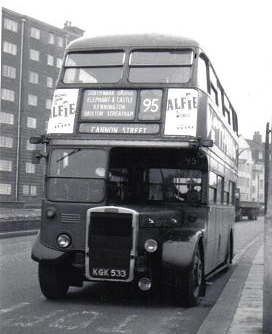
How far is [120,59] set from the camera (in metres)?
9.70

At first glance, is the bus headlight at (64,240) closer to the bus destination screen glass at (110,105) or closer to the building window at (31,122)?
the bus destination screen glass at (110,105)

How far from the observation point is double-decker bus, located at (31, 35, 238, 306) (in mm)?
8602

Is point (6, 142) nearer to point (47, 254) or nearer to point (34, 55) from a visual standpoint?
point (34, 55)

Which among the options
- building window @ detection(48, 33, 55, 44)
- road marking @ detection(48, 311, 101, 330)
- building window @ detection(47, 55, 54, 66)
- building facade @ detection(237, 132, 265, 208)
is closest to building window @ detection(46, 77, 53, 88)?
building window @ detection(47, 55, 54, 66)

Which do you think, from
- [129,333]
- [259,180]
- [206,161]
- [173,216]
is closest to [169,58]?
[206,161]

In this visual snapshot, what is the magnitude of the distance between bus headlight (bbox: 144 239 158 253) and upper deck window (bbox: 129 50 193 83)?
7.98ft

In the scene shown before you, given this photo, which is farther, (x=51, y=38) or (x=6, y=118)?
(x=51, y=38)

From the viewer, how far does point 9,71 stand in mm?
77875

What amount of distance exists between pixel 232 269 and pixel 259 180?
410 feet

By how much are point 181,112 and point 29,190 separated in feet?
237

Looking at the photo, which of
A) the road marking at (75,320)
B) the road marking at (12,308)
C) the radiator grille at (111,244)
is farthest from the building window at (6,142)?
the road marking at (75,320)

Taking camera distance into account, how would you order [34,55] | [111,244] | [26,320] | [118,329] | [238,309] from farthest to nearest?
1. [34,55]
2. [111,244]
3. [238,309]
4. [26,320]
5. [118,329]

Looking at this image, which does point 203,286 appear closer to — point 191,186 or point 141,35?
point 191,186

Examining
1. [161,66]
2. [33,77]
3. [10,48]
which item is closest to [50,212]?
[161,66]
